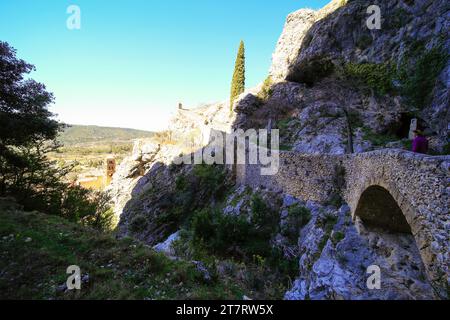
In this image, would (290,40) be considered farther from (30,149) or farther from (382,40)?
(30,149)

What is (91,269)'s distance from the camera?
6.85m

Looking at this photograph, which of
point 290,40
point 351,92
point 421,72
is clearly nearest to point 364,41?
point 351,92

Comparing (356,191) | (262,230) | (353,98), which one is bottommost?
(262,230)

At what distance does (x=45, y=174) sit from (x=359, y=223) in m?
20.0

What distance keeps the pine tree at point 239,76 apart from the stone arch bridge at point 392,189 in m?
26.9

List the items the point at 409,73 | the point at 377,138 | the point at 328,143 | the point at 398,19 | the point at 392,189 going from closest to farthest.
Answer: the point at 392,189 < the point at 377,138 < the point at 409,73 < the point at 328,143 < the point at 398,19

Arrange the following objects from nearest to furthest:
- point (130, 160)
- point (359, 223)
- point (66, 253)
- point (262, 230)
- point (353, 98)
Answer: point (66, 253) < point (359, 223) < point (262, 230) < point (353, 98) < point (130, 160)

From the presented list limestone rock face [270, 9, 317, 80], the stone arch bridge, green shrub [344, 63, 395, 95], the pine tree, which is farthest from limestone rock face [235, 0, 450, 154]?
the pine tree

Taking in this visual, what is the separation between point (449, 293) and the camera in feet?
13.6

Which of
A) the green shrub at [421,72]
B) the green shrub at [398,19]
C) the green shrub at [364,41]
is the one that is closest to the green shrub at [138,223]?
the green shrub at [421,72]

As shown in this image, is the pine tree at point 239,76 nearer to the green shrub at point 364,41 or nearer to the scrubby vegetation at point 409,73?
the green shrub at point 364,41

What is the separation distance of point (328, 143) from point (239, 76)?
25.5 meters
